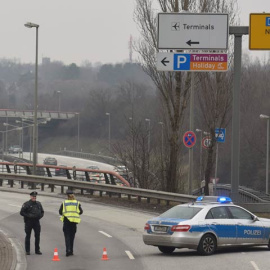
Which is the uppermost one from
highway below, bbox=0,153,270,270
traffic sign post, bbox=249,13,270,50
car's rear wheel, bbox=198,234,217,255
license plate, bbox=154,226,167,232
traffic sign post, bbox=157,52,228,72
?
traffic sign post, bbox=249,13,270,50

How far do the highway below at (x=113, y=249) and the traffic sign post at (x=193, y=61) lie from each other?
19.0 feet

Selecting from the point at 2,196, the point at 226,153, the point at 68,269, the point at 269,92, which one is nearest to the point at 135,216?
the point at 2,196

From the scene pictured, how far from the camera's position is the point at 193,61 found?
30.0 metres

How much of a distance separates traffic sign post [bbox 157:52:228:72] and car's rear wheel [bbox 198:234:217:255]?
991 cm

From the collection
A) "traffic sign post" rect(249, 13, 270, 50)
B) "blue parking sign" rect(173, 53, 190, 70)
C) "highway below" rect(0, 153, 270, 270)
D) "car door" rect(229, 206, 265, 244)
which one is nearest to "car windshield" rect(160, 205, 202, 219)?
"highway below" rect(0, 153, 270, 270)

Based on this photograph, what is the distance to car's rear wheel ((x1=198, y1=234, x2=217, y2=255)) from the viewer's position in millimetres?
20461

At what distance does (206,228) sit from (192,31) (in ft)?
33.2

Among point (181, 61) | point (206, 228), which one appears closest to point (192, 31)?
point (181, 61)

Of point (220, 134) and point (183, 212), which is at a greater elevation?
point (220, 134)

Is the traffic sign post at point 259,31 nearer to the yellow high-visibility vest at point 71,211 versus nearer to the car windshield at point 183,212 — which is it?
the car windshield at point 183,212

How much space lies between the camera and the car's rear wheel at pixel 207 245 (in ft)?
67.1

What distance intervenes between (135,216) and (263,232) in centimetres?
970

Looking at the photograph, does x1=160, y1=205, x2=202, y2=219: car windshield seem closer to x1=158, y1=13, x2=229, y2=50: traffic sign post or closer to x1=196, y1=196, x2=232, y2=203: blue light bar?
x1=196, y1=196, x2=232, y2=203: blue light bar

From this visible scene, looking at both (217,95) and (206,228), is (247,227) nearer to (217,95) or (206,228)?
(206,228)
